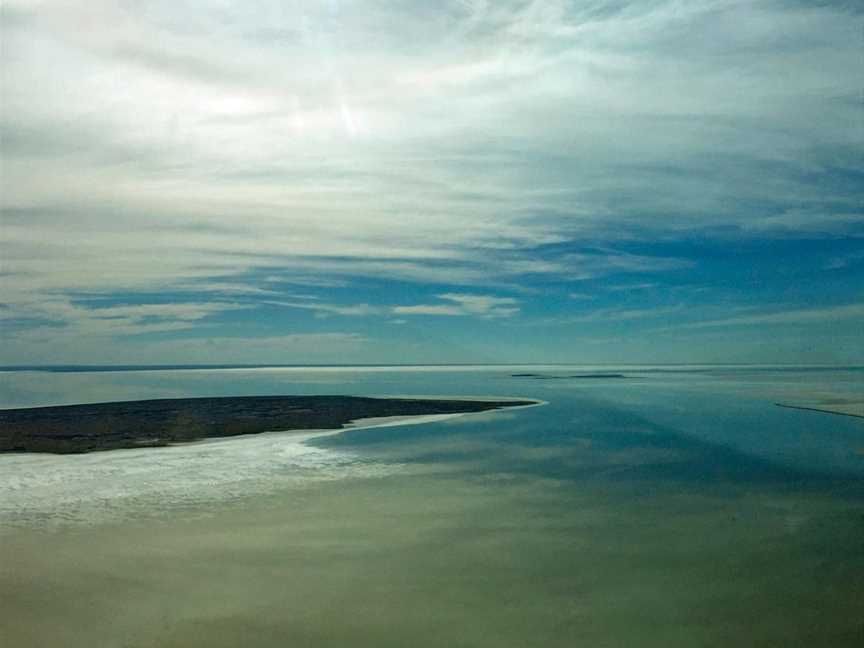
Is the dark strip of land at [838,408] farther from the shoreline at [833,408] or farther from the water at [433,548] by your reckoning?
the water at [433,548]

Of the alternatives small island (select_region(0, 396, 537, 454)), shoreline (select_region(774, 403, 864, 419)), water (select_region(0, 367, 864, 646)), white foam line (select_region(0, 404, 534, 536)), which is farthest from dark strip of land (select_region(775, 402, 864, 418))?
white foam line (select_region(0, 404, 534, 536))

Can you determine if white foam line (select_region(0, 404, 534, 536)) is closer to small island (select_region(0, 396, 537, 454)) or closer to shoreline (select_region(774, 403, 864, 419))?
small island (select_region(0, 396, 537, 454))

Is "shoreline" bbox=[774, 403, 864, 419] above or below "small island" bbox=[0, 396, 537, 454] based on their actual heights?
above

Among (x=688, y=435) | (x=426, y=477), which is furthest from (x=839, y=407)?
(x=426, y=477)

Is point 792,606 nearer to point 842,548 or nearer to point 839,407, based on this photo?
point 842,548

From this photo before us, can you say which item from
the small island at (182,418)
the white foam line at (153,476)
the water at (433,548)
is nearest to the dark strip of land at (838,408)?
the water at (433,548)

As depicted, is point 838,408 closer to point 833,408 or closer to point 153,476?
point 833,408

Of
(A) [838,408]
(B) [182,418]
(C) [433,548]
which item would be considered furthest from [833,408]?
(B) [182,418]
